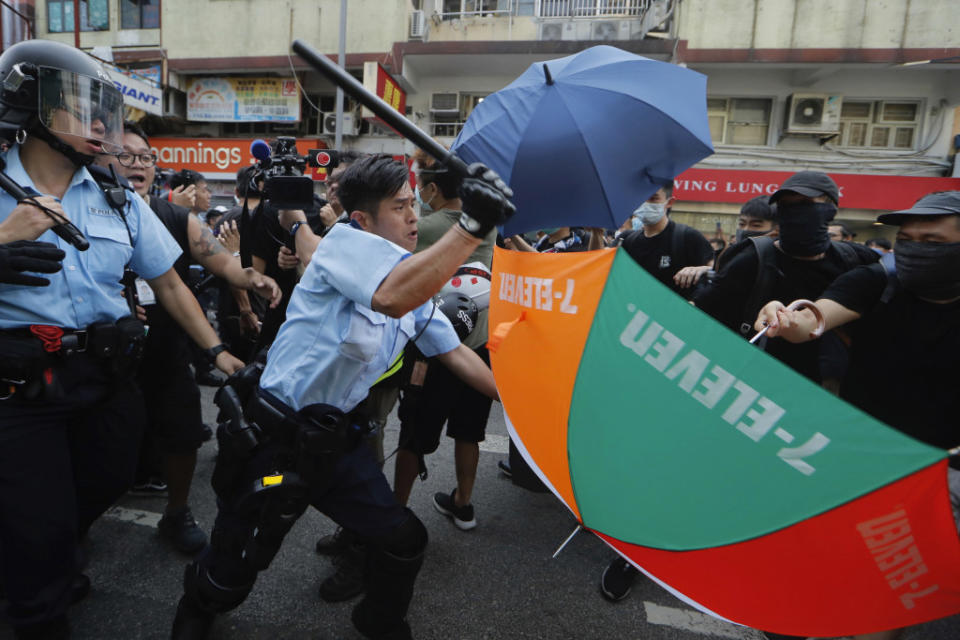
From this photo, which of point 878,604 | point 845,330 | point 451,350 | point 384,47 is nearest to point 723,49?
point 384,47

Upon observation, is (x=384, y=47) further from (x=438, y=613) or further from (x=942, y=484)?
(x=942, y=484)

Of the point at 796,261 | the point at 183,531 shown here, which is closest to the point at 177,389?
the point at 183,531

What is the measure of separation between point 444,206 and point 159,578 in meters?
2.17

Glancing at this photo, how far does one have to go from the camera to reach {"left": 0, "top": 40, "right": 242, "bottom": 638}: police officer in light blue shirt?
1.66 m

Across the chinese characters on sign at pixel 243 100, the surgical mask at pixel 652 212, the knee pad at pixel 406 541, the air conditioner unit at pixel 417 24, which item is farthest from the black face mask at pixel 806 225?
the chinese characters on sign at pixel 243 100

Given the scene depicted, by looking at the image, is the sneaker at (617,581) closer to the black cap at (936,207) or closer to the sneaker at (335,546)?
the sneaker at (335,546)

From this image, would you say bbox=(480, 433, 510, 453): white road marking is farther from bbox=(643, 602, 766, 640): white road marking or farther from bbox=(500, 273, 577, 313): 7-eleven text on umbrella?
bbox=(500, 273, 577, 313): 7-eleven text on umbrella

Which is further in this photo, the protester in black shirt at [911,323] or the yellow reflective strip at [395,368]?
the yellow reflective strip at [395,368]

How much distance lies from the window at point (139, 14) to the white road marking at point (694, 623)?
17355mm

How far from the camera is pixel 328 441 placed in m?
1.64

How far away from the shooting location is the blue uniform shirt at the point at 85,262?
1698mm

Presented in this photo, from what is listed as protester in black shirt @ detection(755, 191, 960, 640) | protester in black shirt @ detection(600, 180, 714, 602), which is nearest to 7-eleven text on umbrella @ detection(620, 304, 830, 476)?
protester in black shirt @ detection(755, 191, 960, 640)

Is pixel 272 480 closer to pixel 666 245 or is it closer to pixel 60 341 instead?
pixel 60 341

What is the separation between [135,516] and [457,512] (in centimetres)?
179
